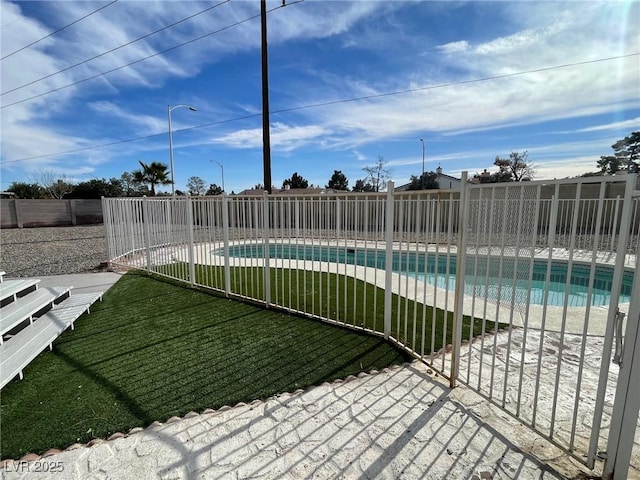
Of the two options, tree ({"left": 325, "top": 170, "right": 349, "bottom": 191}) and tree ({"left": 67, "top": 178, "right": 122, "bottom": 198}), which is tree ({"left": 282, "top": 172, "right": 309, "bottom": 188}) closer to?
tree ({"left": 325, "top": 170, "right": 349, "bottom": 191})

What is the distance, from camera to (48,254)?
1081 cm

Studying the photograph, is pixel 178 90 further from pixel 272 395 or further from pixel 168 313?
pixel 272 395

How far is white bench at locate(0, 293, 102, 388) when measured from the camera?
3.05 m

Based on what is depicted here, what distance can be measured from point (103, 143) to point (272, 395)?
35535mm

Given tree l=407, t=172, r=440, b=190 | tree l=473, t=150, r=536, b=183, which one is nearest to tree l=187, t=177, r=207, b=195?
tree l=407, t=172, r=440, b=190

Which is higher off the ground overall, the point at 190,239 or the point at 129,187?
the point at 129,187

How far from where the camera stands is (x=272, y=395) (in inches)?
109

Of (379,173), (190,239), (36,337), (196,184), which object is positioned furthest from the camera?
(196,184)

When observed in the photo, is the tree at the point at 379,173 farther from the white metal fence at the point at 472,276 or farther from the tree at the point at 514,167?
the white metal fence at the point at 472,276

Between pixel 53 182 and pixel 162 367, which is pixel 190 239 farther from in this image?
pixel 53 182

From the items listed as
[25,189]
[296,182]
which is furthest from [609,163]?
[25,189]

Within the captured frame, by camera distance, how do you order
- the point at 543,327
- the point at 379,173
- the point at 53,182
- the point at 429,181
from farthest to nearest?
1. the point at 53,182
2. the point at 429,181
3. the point at 379,173
4. the point at 543,327

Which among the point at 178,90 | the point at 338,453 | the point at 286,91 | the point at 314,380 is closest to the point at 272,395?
the point at 314,380

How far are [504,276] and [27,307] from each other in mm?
5863
